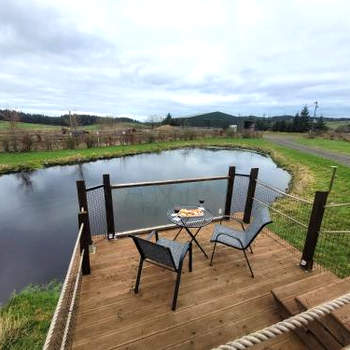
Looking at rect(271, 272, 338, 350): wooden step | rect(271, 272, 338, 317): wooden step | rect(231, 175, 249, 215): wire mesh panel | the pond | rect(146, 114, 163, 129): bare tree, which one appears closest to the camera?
rect(271, 272, 338, 350): wooden step

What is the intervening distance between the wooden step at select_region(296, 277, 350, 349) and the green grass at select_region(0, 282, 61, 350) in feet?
9.57

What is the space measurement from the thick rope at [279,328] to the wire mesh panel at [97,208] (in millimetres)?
3259

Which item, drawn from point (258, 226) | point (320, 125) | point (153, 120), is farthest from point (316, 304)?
point (320, 125)

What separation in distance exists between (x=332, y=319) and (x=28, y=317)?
140 inches

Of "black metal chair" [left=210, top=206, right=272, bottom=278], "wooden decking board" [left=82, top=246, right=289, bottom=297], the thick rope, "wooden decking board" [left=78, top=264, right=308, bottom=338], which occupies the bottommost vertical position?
"wooden decking board" [left=82, top=246, right=289, bottom=297]

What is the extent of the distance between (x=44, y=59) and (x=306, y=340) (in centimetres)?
1955

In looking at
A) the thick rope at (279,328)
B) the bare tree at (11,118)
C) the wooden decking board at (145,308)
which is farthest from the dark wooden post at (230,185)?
the bare tree at (11,118)

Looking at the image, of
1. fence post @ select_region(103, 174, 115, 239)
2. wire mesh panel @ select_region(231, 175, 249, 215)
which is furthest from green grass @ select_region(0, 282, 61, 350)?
wire mesh panel @ select_region(231, 175, 249, 215)

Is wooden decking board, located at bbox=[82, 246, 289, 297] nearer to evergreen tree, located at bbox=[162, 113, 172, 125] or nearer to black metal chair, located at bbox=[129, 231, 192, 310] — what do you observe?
black metal chair, located at bbox=[129, 231, 192, 310]

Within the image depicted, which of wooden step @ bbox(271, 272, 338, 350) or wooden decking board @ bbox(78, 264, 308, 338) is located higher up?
wooden step @ bbox(271, 272, 338, 350)

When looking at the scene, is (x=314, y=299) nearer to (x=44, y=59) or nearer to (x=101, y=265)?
(x=101, y=265)

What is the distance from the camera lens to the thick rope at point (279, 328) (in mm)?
736

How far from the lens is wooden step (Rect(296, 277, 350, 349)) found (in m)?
1.61

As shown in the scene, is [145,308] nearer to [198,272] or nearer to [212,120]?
[198,272]
